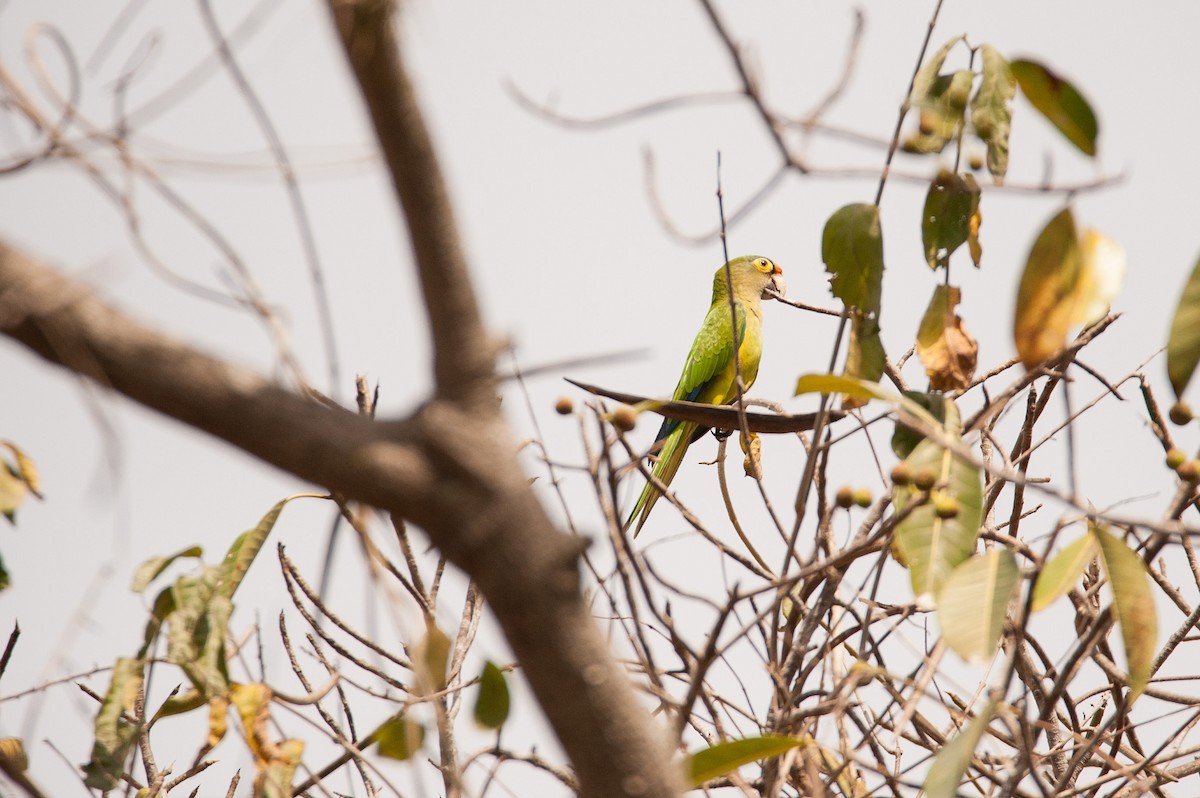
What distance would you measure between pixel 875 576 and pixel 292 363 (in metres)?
1.31

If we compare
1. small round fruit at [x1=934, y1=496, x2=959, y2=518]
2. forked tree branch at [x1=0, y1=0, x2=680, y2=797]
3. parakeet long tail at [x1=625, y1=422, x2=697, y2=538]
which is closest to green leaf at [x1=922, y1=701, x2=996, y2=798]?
small round fruit at [x1=934, y1=496, x2=959, y2=518]

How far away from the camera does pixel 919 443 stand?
1899mm

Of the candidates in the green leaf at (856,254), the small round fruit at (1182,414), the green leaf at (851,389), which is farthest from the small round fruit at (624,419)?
the small round fruit at (1182,414)

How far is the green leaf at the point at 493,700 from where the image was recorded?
1685mm

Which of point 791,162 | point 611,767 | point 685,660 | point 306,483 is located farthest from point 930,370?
point 306,483

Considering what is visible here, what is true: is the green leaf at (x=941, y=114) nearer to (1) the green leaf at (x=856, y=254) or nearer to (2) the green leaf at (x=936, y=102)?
(2) the green leaf at (x=936, y=102)

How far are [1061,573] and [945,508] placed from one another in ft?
0.66

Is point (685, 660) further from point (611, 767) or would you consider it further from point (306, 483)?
point (306, 483)

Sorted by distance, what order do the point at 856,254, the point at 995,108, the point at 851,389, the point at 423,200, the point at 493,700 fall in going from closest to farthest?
the point at 423,200 → the point at 851,389 → the point at 493,700 → the point at 995,108 → the point at 856,254

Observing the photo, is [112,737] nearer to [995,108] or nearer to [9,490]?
[9,490]

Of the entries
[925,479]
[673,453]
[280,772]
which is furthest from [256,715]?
[673,453]

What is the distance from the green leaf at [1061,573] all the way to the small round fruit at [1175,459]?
1.34ft

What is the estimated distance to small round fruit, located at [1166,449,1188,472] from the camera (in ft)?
6.03

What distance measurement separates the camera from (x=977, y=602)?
148 cm
